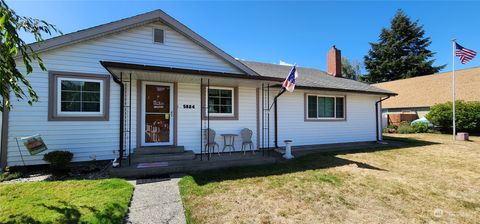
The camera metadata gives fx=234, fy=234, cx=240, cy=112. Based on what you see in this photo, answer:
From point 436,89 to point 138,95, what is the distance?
24857 millimetres

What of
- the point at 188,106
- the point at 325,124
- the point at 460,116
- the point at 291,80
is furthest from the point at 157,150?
the point at 460,116

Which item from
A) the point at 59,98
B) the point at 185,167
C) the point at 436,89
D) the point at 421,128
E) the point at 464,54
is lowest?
the point at 185,167

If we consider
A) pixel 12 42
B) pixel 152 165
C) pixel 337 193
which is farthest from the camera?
pixel 152 165

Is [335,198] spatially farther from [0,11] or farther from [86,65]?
A: [86,65]

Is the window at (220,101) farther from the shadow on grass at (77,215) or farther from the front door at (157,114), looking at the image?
the shadow on grass at (77,215)

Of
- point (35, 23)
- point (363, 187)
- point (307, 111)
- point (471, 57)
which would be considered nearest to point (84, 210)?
point (35, 23)

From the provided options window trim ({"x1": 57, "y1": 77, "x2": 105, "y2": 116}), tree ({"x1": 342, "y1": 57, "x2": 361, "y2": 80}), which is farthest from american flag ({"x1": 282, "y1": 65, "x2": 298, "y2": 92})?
tree ({"x1": 342, "y1": 57, "x2": 361, "y2": 80})

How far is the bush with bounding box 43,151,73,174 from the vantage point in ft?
19.3

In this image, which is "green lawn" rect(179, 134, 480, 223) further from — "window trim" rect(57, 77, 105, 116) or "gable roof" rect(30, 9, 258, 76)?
"gable roof" rect(30, 9, 258, 76)

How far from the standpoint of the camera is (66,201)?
4109mm

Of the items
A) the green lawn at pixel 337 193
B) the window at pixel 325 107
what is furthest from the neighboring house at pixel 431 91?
the green lawn at pixel 337 193

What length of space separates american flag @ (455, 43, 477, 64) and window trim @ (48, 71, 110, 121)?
17492 mm

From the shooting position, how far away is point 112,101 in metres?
7.07

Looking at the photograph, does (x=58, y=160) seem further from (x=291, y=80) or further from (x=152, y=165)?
(x=291, y=80)
